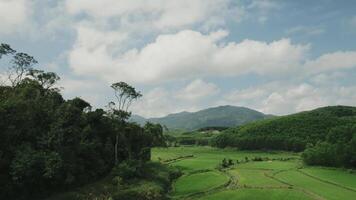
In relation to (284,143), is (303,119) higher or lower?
higher

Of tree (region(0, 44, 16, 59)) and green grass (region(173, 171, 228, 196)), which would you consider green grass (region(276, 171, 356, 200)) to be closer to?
green grass (region(173, 171, 228, 196))

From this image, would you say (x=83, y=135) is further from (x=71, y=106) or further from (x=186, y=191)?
(x=186, y=191)

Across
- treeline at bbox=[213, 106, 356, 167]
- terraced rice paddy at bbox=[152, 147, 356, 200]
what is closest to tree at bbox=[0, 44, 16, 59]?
terraced rice paddy at bbox=[152, 147, 356, 200]

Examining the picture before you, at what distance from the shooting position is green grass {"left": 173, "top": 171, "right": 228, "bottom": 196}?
59697mm

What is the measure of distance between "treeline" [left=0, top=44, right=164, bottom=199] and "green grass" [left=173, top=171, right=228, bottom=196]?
34.8 feet

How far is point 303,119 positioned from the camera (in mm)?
155250

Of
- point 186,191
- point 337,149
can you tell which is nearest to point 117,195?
point 186,191

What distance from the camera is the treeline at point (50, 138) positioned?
49.6 metres

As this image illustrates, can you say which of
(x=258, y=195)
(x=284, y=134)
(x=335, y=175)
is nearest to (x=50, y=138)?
(x=258, y=195)

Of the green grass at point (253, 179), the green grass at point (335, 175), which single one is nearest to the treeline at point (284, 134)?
the green grass at point (335, 175)

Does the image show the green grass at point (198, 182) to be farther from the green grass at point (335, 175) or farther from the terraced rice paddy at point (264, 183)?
the green grass at point (335, 175)

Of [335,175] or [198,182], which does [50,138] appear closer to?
[198,182]

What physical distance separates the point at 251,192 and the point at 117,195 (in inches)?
668

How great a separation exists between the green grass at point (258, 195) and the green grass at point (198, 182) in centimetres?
444
